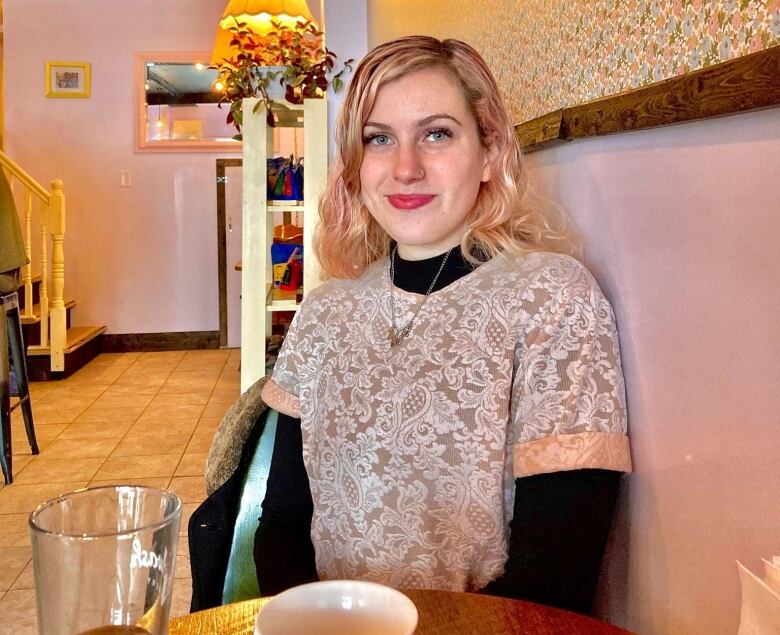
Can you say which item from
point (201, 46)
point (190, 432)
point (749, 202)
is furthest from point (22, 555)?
point (201, 46)

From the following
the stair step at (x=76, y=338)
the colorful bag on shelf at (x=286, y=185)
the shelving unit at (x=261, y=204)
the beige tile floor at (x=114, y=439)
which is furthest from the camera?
the stair step at (x=76, y=338)

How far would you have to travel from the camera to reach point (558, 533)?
0.96m

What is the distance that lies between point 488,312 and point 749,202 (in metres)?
→ 0.45

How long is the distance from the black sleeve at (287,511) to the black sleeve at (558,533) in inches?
13.2

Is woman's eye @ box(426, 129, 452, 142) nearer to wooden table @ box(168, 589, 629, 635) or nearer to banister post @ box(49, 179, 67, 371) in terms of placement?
wooden table @ box(168, 589, 629, 635)

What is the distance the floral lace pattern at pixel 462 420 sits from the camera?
3.21 feet

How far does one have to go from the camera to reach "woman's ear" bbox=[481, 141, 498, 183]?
1.23 meters

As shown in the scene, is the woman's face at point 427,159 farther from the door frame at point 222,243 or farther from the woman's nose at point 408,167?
the door frame at point 222,243

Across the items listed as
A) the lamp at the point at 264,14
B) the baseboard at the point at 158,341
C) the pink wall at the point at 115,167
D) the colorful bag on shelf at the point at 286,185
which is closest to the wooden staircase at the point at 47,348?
the baseboard at the point at 158,341

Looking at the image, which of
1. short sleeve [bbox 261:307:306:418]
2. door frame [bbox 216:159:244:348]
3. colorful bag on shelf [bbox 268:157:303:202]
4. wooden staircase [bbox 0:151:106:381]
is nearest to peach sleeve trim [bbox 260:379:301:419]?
short sleeve [bbox 261:307:306:418]

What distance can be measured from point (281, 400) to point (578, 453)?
52 centimetres

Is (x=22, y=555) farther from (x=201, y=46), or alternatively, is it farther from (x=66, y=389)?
(x=201, y=46)

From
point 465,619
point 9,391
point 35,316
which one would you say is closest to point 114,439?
point 9,391

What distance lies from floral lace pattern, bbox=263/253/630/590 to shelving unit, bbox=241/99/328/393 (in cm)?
192
